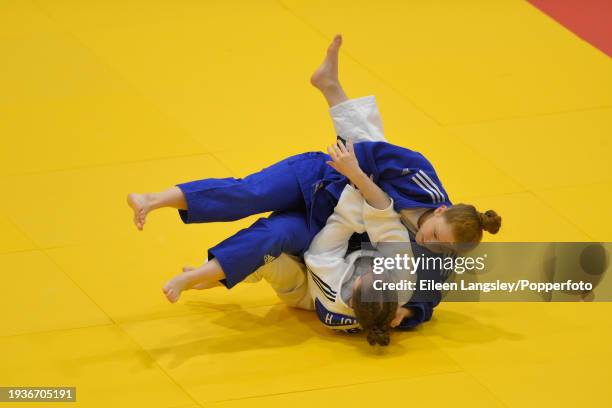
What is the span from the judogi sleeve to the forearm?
0.26 feet

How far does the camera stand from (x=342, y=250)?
446cm

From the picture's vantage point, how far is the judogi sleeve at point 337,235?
14.4 feet

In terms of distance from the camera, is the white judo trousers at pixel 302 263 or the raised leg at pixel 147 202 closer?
the raised leg at pixel 147 202

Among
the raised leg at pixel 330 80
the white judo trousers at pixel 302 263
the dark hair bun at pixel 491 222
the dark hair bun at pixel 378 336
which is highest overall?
the raised leg at pixel 330 80

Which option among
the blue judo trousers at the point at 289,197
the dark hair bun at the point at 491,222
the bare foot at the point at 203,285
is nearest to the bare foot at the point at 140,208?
the blue judo trousers at the point at 289,197

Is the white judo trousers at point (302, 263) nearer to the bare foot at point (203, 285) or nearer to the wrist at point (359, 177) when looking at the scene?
the bare foot at point (203, 285)

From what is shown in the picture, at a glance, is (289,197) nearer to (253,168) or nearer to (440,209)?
(440,209)

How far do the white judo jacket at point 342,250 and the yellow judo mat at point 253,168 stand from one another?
0.47 ft

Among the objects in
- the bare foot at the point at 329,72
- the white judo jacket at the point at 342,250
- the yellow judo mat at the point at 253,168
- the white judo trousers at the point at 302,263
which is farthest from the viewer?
the bare foot at the point at 329,72

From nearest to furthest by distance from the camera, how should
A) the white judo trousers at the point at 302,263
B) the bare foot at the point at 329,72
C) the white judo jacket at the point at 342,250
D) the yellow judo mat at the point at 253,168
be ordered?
the yellow judo mat at the point at 253,168
the white judo jacket at the point at 342,250
the white judo trousers at the point at 302,263
the bare foot at the point at 329,72

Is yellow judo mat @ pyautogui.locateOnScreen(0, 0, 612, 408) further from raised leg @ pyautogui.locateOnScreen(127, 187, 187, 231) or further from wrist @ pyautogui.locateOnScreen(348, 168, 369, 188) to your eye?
wrist @ pyautogui.locateOnScreen(348, 168, 369, 188)

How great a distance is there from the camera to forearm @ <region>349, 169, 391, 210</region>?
4297 millimetres

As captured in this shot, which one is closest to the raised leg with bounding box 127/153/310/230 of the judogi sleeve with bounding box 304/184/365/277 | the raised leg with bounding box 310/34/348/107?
the judogi sleeve with bounding box 304/184/365/277

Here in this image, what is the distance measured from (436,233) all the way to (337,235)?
418 millimetres
